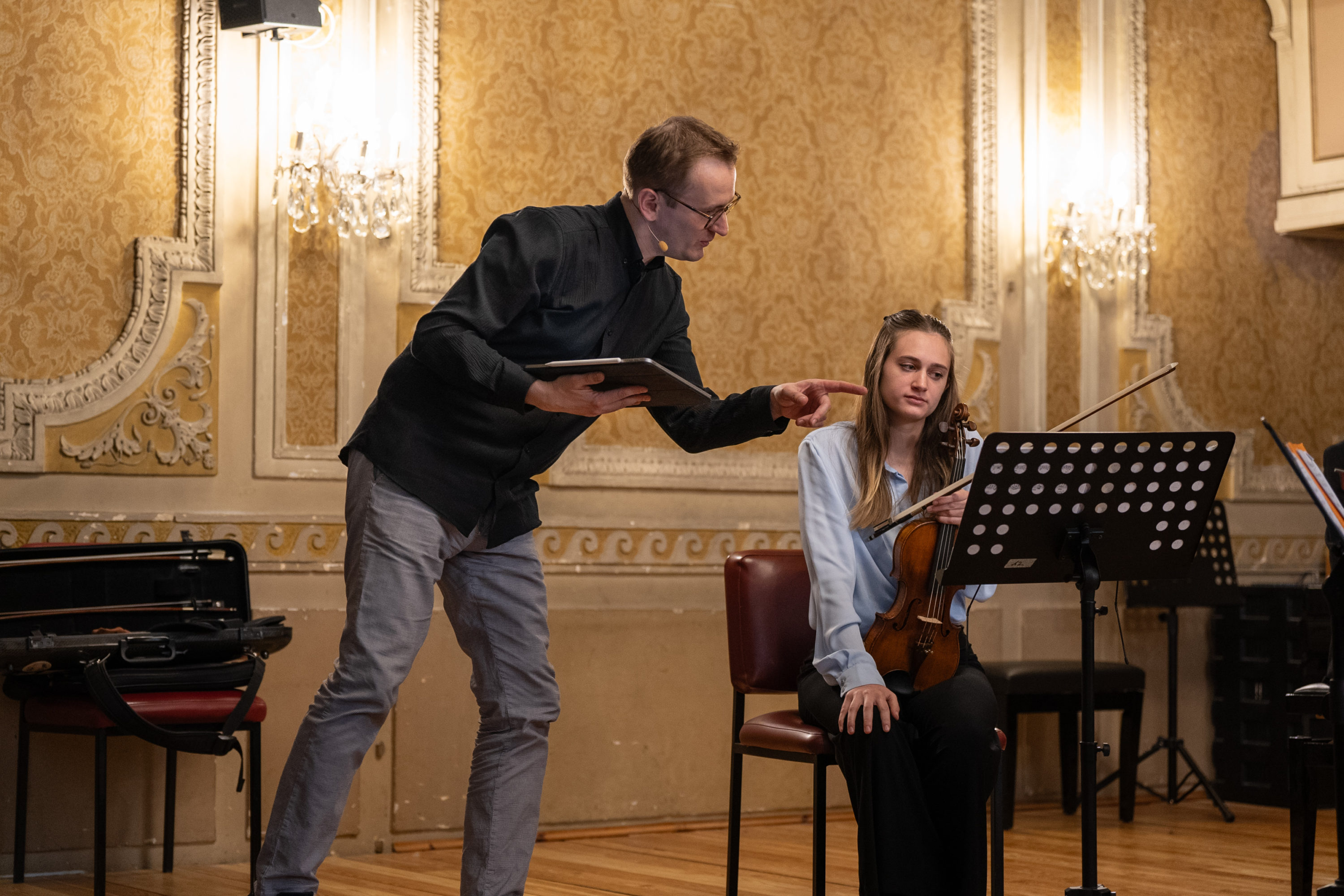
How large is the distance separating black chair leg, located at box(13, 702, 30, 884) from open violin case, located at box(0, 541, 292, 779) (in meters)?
0.14

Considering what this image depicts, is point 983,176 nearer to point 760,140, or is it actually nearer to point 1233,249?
point 760,140

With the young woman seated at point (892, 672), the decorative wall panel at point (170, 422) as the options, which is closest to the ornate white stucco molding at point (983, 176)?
the young woman seated at point (892, 672)

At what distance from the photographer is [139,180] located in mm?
4074

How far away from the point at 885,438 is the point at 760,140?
7.19 feet

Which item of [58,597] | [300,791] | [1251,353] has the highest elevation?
[1251,353]

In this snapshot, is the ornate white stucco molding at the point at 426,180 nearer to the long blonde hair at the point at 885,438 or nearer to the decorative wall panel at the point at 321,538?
the decorative wall panel at the point at 321,538

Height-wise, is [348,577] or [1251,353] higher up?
[1251,353]

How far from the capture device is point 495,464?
2674 millimetres

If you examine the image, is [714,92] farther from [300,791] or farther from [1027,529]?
[300,791]

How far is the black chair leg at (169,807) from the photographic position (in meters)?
3.88

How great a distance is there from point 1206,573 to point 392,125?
316cm

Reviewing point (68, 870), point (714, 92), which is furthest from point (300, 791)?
point (714, 92)

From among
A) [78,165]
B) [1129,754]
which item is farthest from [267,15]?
[1129,754]

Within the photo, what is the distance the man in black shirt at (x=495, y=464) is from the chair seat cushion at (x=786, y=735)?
1.51ft
